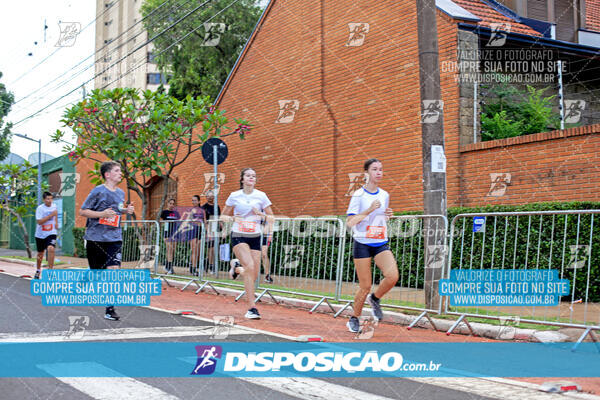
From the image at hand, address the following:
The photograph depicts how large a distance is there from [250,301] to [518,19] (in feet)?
32.8

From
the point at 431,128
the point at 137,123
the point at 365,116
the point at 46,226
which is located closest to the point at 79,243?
the point at 137,123

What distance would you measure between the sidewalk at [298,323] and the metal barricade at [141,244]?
94.2 inches

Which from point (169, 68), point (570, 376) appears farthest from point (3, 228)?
point (570, 376)

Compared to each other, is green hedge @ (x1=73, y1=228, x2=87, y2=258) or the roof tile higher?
the roof tile

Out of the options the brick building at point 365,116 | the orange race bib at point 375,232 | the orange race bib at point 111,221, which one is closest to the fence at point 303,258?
the orange race bib at point 375,232

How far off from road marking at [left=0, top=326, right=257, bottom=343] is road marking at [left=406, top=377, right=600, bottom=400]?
259 cm

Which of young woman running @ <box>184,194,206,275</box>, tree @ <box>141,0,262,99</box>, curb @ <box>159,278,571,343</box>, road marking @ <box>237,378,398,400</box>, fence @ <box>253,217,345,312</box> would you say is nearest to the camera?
road marking @ <box>237,378,398,400</box>

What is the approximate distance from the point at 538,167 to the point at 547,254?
193 cm

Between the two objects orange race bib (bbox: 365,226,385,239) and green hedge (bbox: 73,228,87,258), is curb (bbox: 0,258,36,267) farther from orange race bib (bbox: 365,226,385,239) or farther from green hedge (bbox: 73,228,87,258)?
orange race bib (bbox: 365,226,385,239)

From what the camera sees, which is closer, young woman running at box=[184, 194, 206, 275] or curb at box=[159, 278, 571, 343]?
curb at box=[159, 278, 571, 343]

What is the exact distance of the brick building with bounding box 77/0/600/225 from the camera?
35.8 feet

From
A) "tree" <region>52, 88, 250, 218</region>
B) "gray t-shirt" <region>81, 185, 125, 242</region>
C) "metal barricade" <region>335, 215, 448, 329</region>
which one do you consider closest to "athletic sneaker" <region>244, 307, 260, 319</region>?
"metal barricade" <region>335, 215, 448, 329</region>

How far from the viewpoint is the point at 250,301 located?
8.27m

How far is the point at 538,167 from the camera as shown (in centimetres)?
1062
